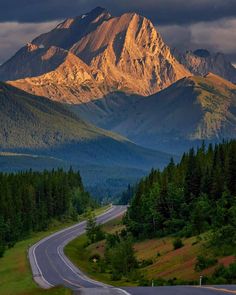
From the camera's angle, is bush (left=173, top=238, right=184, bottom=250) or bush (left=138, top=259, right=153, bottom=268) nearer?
bush (left=138, top=259, right=153, bottom=268)

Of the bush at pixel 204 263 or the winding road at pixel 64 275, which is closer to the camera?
the winding road at pixel 64 275

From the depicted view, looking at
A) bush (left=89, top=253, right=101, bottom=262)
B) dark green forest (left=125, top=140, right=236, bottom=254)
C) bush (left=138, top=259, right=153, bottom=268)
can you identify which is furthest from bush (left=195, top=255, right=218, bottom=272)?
bush (left=89, top=253, right=101, bottom=262)

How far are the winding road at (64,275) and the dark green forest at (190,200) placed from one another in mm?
16928

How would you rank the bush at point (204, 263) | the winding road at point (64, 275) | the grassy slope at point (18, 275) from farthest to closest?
the bush at point (204, 263) < the grassy slope at point (18, 275) < the winding road at point (64, 275)

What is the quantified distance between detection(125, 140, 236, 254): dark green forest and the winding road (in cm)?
1693

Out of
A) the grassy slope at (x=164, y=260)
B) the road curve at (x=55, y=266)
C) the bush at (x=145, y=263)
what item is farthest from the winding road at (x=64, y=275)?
the bush at (x=145, y=263)

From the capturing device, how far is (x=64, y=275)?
101 metres

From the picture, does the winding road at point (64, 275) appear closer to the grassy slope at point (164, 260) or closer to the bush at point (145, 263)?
the grassy slope at point (164, 260)

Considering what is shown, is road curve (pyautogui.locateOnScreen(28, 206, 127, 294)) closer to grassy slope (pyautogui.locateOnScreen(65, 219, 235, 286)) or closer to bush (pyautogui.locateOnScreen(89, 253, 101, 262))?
grassy slope (pyautogui.locateOnScreen(65, 219, 235, 286))

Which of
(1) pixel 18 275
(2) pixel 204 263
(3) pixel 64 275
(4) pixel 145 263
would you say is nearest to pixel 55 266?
(1) pixel 18 275

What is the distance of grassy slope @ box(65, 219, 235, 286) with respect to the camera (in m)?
78.4

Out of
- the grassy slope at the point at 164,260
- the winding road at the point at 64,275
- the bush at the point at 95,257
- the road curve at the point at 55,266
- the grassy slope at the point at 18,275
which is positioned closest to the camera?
the winding road at the point at 64,275

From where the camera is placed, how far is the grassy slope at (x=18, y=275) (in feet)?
214

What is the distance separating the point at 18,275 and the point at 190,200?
127 ft
